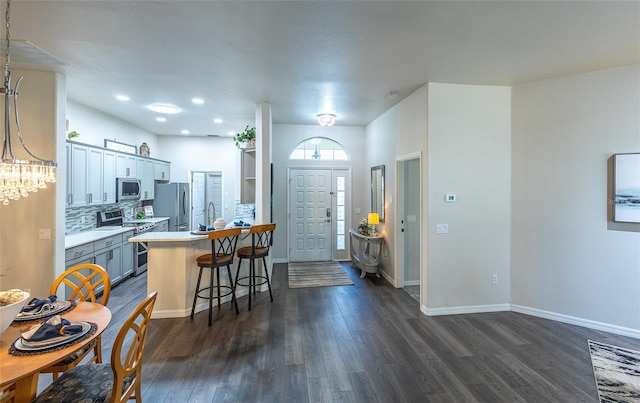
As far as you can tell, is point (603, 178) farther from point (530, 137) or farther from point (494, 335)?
point (494, 335)

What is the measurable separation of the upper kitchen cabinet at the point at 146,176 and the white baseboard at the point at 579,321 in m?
6.72

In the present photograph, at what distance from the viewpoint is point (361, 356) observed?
2713 mm

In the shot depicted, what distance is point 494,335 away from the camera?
3119 millimetres

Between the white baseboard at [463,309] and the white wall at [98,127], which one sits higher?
the white wall at [98,127]

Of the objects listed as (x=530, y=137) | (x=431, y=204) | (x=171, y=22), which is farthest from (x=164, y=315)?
(x=530, y=137)

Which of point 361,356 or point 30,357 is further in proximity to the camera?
point 361,356

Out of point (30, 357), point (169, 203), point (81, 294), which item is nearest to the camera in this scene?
point (30, 357)

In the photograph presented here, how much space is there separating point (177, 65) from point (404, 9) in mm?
2375

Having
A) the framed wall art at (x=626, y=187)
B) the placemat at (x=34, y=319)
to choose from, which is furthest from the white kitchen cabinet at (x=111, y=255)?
the framed wall art at (x=626, y=187)

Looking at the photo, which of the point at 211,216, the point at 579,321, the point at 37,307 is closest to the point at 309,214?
the point at 211,216

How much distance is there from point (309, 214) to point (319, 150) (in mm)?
1406

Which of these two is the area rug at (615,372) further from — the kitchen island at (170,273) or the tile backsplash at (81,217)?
the tile backsplash at (81,217)

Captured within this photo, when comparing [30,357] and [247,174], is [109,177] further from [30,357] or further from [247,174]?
[30,357]

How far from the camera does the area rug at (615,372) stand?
2.23 meters
